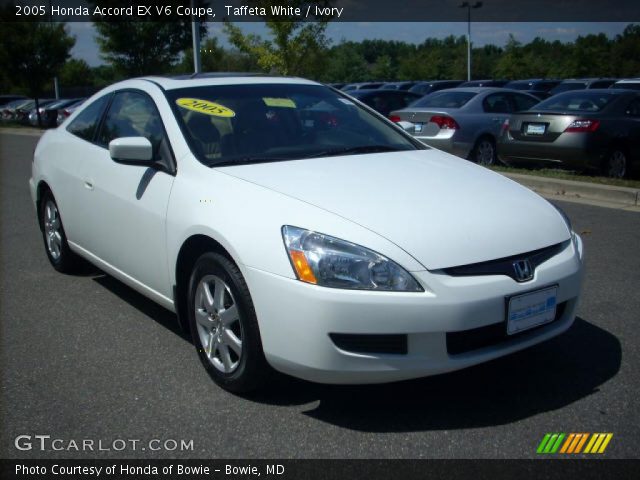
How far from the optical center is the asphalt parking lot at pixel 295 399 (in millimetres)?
2904

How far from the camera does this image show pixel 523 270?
307 cm

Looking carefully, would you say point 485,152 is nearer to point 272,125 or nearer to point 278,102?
point 278,102

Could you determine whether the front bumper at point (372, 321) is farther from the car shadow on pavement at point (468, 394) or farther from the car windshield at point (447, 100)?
the car windshield at point (447, 100)

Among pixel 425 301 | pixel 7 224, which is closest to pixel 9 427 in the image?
pixel 425 301

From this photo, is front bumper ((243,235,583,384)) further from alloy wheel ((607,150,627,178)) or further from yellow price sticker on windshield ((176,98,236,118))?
alloy wheel ((607,150,627,178))

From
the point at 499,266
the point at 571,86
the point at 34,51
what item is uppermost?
the point at 34,51

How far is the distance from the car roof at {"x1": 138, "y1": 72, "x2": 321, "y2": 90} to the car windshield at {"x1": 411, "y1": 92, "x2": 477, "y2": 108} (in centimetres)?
761

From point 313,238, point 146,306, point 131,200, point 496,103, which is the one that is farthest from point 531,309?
point 496,103

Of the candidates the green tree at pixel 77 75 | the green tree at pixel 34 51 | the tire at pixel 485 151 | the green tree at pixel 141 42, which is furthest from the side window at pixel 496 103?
the green tree at pixel 77 75

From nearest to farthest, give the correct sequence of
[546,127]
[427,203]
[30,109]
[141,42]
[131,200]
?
1. [427,203]
2. [131,200]
3. [546,127]
4. [141,42]
5. [30,109]

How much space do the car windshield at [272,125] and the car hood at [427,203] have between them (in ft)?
0.67

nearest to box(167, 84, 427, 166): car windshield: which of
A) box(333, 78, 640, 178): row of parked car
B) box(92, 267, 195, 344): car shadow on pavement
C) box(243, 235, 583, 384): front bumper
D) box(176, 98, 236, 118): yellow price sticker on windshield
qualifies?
box(176, 98, 236, 118): yellow price sticker on windshield

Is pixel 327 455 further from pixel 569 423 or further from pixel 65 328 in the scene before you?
pixel 65 328

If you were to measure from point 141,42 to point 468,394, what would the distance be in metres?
29.9
